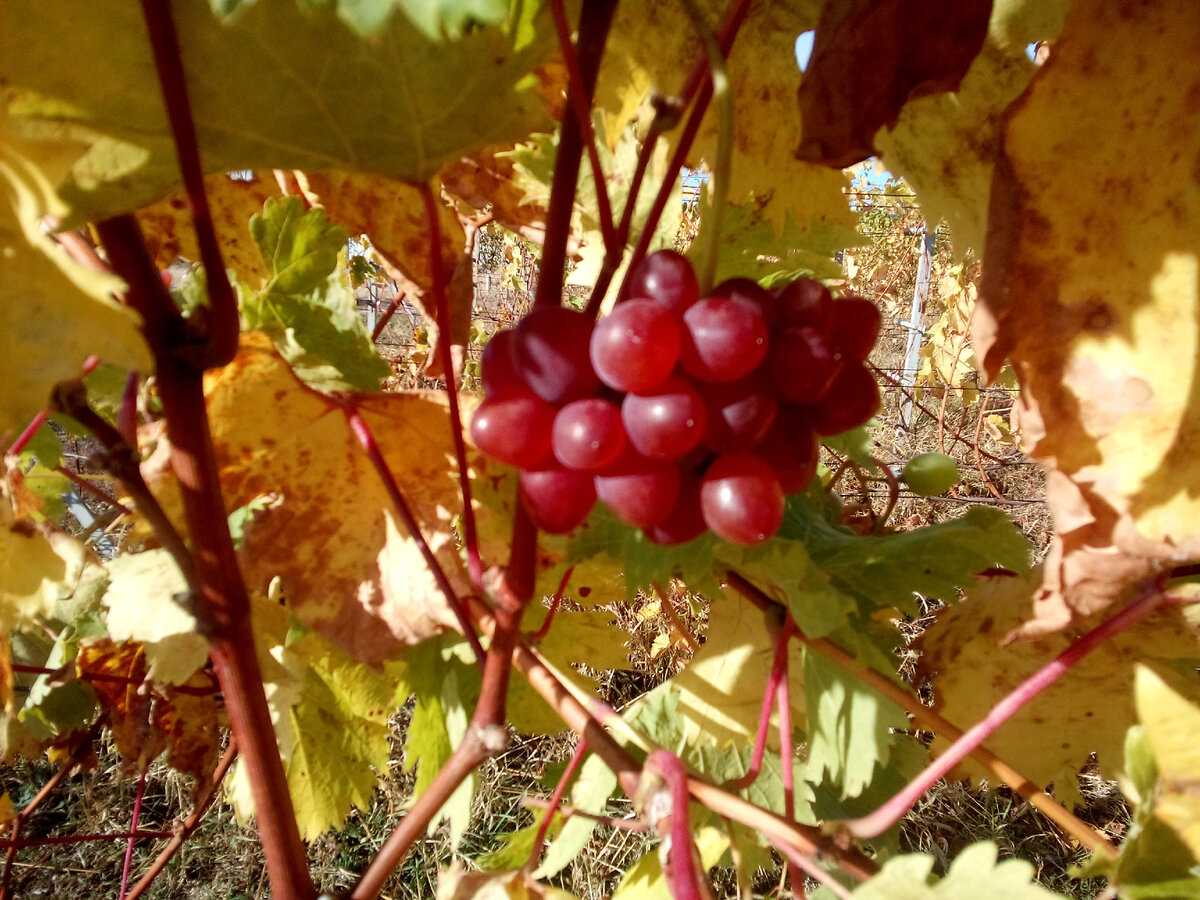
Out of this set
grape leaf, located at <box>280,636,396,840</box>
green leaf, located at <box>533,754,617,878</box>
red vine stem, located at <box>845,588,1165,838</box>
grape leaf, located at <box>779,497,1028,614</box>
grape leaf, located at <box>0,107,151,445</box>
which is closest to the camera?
grape leaf, located at <box>0,107,151,445</box>

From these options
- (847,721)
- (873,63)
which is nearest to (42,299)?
(873,63)

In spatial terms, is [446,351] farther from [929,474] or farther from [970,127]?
[929,474]

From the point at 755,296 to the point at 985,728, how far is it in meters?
0.33

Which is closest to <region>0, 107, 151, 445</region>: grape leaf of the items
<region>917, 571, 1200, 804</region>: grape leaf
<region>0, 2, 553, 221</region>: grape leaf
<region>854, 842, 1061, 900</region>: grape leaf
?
<region>0, 2, 553, 221</region>: grape leaf

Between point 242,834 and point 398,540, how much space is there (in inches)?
67.5

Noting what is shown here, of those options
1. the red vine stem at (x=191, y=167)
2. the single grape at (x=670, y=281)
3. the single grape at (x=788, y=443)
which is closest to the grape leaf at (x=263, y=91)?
the red vine stem at (x=191, y=167)

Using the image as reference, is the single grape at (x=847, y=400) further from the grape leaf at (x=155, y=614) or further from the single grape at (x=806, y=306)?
the grape leaf at (x=155, y=614)

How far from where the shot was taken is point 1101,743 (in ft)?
2.50

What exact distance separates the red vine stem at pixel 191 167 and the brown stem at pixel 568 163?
188mm

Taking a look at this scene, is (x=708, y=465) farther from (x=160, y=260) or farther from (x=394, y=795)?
(x=394, y=795)

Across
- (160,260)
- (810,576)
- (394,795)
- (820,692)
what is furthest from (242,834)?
(810,576)

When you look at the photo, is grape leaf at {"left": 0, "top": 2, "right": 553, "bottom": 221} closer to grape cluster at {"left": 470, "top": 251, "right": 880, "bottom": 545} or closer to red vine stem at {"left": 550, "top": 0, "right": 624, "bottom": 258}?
red vine stem at {"left": 550, "top": 0, "right": 624, "bottom": 258}

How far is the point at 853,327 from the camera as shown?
470 mm

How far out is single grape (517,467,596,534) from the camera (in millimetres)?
460
